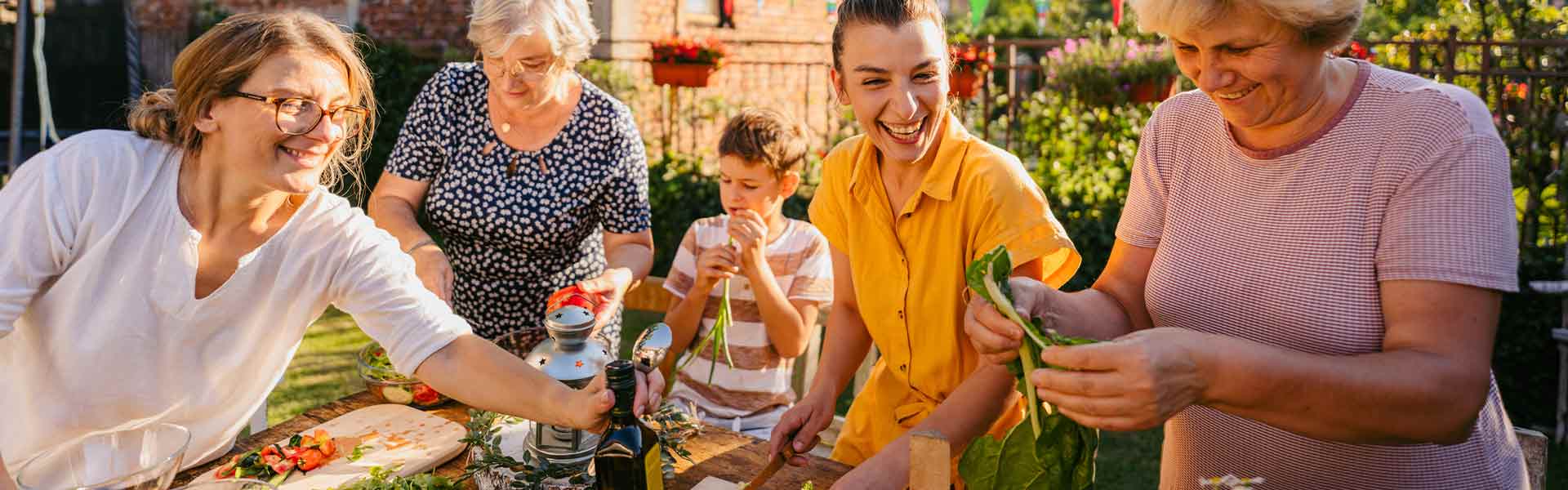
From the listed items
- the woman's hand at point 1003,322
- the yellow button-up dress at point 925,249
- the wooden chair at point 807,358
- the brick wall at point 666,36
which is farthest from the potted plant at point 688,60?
the woman's hand at point 1003,322

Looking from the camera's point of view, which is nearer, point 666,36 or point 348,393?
point 348,393

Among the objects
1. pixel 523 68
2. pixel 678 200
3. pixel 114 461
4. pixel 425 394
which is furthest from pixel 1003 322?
pixel 678 200

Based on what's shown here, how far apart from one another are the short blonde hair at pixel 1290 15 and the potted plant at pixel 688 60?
552 centimetres

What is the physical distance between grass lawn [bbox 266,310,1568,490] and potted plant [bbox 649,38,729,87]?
1.59m

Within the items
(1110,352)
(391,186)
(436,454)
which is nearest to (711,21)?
(391,186)

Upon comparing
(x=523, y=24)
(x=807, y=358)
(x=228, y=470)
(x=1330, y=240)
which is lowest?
(x=807, y=358)

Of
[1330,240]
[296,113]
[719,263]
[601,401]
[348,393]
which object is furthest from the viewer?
[348,393]

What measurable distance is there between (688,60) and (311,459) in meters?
5.27

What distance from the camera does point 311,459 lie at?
2.03 m

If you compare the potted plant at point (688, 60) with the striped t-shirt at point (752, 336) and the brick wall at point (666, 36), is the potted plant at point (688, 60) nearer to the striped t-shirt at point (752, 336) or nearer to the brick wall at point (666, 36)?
the brick wall at point (666, 36)

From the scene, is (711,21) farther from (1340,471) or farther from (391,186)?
(1340,471)

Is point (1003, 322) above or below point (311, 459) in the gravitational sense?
above

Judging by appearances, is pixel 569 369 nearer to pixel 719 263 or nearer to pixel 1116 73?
pixel 719 263

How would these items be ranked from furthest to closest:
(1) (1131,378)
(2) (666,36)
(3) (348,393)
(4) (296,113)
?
(2) (666,36), (3) (348,393), (4) (296,113), (1) (1131,378)
